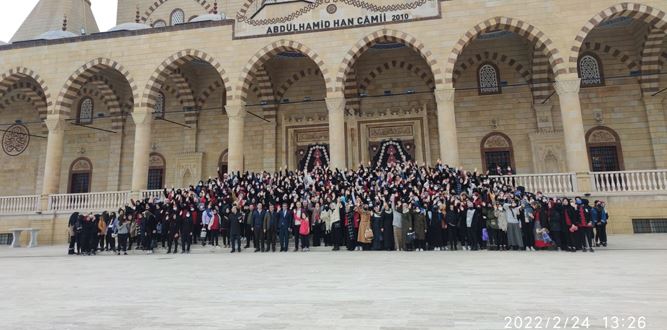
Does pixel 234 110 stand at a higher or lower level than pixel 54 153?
higher

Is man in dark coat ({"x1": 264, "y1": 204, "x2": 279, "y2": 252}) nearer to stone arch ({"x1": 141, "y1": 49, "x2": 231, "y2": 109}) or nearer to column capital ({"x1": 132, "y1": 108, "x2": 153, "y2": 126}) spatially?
stone arch ({"x1": 141, "y1": 49, "x2": 231, "y2": 109})

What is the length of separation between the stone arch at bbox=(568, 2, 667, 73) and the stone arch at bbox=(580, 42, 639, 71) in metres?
2.93

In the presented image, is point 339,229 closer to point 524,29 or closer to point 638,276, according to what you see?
point 638,276

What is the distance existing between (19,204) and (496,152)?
61.4 feet

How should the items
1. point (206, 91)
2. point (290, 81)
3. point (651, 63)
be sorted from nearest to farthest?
point (651, 63), point (290, 81), point (206, 91)

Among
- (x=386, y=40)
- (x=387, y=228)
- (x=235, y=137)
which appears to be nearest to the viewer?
(x=387, y=228)

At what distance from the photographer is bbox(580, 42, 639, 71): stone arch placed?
1559 cm

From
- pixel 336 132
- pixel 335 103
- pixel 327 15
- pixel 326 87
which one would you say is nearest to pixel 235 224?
pixel 336 132

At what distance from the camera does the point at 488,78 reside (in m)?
16.8

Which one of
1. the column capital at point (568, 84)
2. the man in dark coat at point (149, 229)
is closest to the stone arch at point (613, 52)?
the column capital at point (568, 84)

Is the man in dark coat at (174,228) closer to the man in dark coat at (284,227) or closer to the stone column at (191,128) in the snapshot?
the man in dark coat at (284,227)

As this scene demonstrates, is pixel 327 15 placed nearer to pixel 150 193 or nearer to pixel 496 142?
pixel 496 142

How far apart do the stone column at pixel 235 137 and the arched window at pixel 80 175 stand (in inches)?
364

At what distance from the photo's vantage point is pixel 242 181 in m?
11.9
